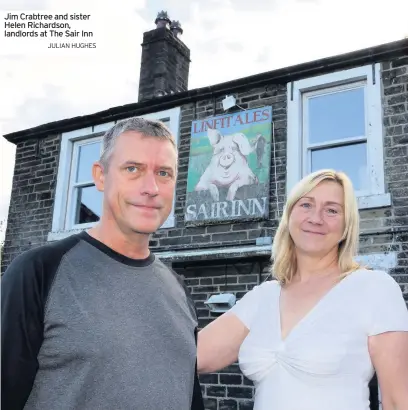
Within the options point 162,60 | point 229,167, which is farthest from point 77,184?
point 229,167

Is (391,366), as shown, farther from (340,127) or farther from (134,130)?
(340,127)

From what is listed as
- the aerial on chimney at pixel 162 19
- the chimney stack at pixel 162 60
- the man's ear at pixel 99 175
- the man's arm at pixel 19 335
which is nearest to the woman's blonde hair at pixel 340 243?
the man's ear at pixel 99 175

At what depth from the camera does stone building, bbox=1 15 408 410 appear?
612cm

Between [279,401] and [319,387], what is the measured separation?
18cm

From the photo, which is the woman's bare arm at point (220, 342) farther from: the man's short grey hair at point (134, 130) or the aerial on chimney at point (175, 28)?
the aerial on chimney at point (175, 28)

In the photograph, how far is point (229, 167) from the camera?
716 centimetres

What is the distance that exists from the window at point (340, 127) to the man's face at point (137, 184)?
4.76 metres

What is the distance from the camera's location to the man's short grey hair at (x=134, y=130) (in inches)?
72.2

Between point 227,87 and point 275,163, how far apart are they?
4.88 ft

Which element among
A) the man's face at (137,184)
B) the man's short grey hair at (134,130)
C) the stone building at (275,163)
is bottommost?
the man's face at (137,184)

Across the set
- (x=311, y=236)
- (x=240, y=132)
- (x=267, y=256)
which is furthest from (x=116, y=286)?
(x=240, y=132)

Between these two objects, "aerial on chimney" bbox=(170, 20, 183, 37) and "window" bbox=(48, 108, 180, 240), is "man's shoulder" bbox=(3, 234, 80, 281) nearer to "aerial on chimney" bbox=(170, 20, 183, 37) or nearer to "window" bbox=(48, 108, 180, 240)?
"window" bbox=(48, 108, 180, 240)

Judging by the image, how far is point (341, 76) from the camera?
674cm

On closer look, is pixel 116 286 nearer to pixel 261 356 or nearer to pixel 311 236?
pixel 261 356
